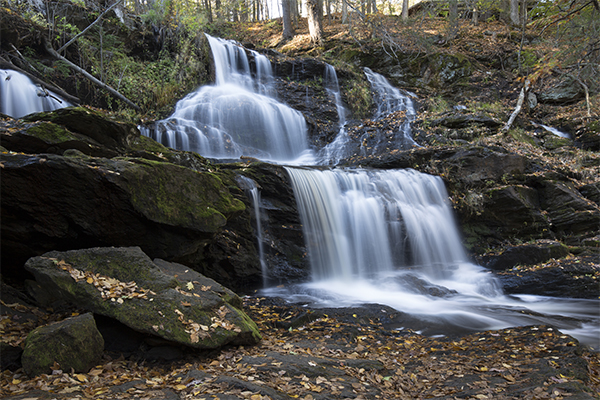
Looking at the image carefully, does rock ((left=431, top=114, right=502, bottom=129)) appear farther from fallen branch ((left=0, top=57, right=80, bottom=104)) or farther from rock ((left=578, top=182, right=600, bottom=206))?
fallen branch ((left=0, top=57, right=80, bottom=104))

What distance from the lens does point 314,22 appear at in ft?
69.9

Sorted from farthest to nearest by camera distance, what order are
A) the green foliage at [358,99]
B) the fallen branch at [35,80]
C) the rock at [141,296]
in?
1. the green foliage at [358,99]
2. the fallen branch at [35,80]
3. the rock at [141,296]

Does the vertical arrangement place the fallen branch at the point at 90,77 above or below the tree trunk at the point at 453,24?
below

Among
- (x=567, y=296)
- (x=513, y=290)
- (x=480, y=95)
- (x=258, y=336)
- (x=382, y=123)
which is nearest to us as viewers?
(x=258, y=336)

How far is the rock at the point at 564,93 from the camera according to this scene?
1636cm

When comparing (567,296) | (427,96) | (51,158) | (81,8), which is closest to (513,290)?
(567,296)

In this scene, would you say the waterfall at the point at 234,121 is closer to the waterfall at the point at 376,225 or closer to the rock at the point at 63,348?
the waterfall at the point at 376,225

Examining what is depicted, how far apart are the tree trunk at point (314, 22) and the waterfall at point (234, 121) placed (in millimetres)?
6959

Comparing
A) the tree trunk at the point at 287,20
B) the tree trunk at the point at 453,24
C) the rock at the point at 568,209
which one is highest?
the tree trunk at the point at 287,20

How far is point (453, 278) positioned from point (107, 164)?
858 centimetres

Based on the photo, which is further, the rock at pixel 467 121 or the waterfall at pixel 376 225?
the rock at pixel 467 121

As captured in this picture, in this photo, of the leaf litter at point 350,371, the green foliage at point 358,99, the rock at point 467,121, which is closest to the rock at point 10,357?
the leaf litter at point 350,371

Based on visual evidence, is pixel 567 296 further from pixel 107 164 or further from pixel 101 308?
pixel 107 164

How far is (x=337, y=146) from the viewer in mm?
14148
